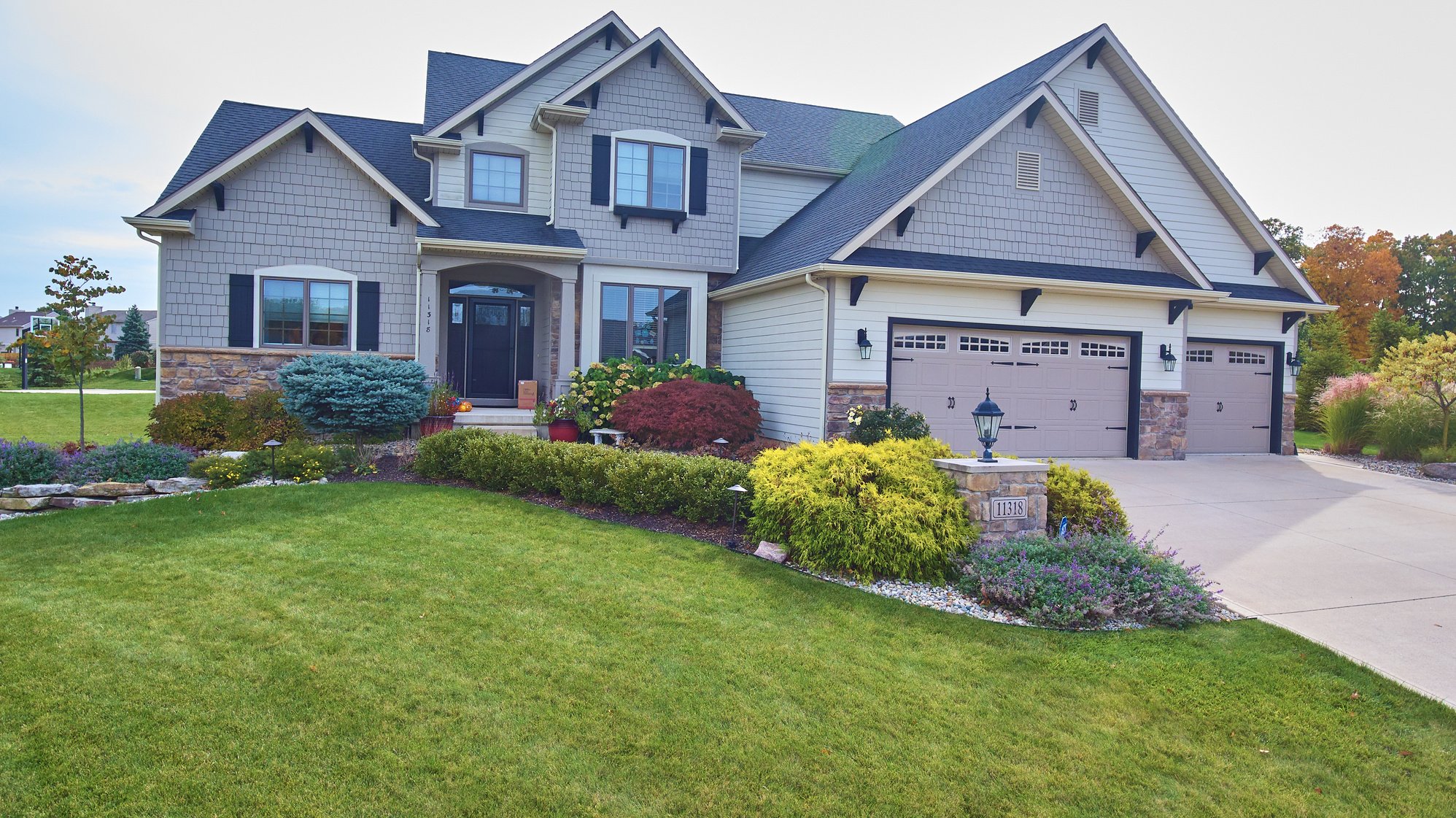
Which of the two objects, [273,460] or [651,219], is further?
[651,219]

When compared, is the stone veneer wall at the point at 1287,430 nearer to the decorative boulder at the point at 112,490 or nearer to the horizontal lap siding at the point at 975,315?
the horizontal lap siding at the point at 975,315

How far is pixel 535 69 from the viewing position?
1456cm

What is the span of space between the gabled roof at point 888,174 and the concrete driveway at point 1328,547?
531cm

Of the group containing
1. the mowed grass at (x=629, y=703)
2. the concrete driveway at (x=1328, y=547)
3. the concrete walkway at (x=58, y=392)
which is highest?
the concrete walkway at (x=58, y=392)

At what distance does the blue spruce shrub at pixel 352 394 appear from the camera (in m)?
11.3

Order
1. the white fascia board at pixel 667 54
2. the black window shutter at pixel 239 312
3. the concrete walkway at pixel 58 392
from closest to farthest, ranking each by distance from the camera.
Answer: the black window shutter at pixel 239 312 < the white fascia board at pixel 667 54 < the concrete walkway at pixel 58 392

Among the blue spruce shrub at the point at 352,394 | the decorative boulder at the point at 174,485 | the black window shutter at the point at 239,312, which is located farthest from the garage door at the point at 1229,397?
the black window shutter at the point at 239,312

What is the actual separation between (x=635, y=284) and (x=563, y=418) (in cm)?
329

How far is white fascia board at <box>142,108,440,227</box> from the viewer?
1240cm

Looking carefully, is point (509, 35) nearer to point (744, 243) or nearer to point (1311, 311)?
point (744, 243)

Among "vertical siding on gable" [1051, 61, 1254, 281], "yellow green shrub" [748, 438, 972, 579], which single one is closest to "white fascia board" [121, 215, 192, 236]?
"yellow green shrub" [748, 438, 972, 579]

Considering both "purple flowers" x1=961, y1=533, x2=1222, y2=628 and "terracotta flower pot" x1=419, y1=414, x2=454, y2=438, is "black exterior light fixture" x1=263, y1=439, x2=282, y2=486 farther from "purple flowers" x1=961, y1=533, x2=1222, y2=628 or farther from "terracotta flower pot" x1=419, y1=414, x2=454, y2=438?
"purple flowers" x1=961, y1=533, x2=1222, y2=628

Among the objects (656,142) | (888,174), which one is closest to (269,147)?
(656,142)

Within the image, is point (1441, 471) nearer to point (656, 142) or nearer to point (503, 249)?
point (656, 142)
